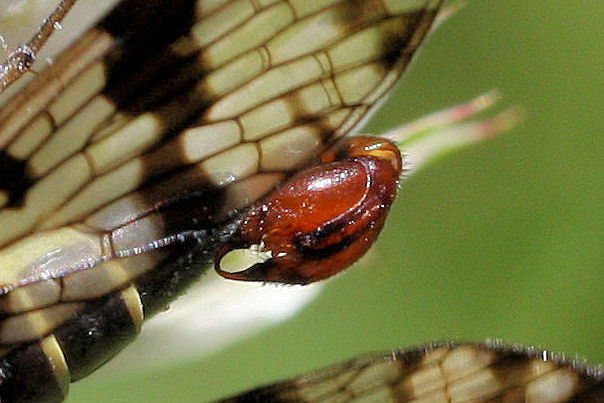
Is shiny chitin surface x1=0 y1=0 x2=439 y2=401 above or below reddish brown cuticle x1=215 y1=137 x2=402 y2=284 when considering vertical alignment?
above

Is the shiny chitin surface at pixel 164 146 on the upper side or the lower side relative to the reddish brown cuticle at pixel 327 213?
upper

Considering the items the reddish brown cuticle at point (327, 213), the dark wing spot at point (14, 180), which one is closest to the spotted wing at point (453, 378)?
the reddish brown cuticle at point (327, 213)

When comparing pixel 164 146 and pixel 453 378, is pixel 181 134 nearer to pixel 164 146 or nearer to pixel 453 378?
pixel 164 146

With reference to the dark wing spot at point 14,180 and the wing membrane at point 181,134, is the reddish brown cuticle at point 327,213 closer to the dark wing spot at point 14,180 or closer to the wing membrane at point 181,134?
the wing membrane at point 181,134

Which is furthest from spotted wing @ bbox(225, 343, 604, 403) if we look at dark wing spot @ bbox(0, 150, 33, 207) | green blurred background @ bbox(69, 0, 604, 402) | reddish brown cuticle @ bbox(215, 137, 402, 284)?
green blurred background @ bbox(69, 0, 604, 402)

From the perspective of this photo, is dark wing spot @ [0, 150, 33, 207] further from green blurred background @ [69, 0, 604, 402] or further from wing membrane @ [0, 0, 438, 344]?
green blurred background @ [69, 0, 604, 402]

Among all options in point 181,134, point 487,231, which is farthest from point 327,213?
point 487,231
